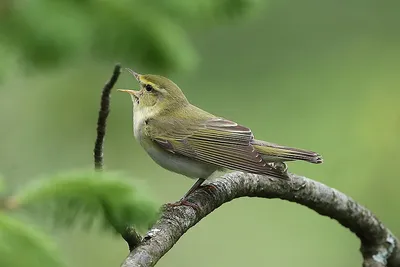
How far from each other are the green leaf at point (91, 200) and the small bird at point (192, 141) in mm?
1996

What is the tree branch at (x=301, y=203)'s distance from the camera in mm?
2439

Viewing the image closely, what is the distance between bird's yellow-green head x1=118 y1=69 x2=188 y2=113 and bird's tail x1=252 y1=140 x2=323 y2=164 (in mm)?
528

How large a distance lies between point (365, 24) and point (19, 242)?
543cm

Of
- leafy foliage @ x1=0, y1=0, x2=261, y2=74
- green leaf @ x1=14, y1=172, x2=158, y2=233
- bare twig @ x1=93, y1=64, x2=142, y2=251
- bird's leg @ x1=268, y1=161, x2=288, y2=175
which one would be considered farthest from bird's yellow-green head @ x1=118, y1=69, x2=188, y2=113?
green leaf @ x1=14, y1=172, x2=158, y2=233

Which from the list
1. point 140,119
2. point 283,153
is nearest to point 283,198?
point 283,153

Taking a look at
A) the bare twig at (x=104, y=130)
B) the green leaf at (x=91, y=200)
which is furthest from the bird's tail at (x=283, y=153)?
the green leaf at (x=91, y=200)

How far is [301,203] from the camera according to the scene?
318 centimetres

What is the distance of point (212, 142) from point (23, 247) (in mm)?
2638

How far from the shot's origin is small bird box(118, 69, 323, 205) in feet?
10.6

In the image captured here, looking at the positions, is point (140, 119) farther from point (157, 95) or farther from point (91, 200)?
point (91, 200)

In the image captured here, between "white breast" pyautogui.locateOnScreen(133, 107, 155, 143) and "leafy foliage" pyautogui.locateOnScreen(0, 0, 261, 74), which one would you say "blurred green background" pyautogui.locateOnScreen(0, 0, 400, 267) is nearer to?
"white breast" pyautogui.locateOnScreen(133, 107, 155, 143)

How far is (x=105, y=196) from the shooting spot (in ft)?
2.99

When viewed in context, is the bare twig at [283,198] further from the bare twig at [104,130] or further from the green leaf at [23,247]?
the green leaf at [23,247]

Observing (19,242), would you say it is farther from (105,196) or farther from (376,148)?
(376,148)
